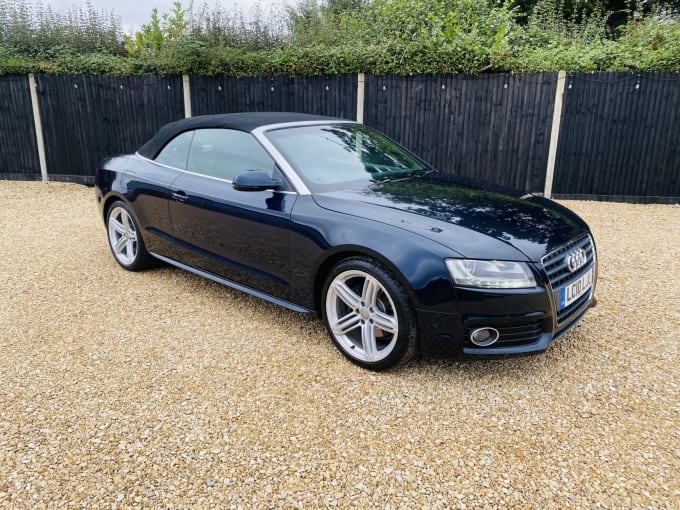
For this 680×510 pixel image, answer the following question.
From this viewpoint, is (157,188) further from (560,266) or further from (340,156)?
(560,266)

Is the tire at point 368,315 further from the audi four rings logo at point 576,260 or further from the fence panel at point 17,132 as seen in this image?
the fence panel at point 17,132

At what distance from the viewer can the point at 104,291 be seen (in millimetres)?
4562

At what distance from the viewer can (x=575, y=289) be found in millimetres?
3084

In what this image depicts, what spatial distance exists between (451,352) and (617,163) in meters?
7.05

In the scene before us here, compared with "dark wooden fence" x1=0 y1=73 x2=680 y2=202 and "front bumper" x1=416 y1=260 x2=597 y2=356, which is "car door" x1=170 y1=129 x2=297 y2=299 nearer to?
"front bumper" x1=416 y1=260 x2=597 y2=356

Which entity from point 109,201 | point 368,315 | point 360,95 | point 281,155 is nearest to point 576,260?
point 368,315

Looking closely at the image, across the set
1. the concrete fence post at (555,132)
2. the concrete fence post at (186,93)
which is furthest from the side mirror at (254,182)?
the concrete fence post at (186,93)

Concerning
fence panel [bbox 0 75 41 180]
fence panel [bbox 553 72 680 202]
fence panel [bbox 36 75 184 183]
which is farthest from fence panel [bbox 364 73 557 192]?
fence panel [bbox 0 75 41 180]

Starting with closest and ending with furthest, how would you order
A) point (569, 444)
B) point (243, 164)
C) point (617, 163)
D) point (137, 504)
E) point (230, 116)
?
point (137, 504), point (569, 444), point (243, 164), point (230, 116), point (617, 163)

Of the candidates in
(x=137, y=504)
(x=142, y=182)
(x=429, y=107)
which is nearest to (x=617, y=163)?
(x=429, y=107)

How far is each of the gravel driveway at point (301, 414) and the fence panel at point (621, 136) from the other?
465 centimetres

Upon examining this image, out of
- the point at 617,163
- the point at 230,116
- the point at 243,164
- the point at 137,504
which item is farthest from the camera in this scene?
the point at 617,163

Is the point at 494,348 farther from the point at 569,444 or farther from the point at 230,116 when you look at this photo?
the point at 230,116

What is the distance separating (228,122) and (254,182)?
1008 millimetres
